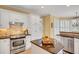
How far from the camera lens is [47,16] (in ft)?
6.01

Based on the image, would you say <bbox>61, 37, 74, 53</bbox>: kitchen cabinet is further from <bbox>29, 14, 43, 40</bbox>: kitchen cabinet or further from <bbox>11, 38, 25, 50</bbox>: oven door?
<bbox>11, 38, 25, 50</bbox>: oven door

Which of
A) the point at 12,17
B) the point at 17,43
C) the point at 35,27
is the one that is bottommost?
the point at 17,43

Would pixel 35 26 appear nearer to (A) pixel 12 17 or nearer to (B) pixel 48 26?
(B) pixel 48 26

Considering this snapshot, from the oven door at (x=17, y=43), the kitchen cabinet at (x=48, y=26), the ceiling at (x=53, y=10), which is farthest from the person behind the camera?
the oven door at (x=17, y=43)

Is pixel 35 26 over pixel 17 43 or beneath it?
over

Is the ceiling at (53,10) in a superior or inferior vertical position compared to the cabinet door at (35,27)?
superior

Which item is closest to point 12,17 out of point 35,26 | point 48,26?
point 35,26

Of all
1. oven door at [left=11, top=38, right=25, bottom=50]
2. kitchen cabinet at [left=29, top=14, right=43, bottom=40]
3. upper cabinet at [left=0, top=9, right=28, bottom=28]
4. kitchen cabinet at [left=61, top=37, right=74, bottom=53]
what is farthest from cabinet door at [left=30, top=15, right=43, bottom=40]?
kitchen cabinet at [left=61, top=37, right=74, bottom=53]

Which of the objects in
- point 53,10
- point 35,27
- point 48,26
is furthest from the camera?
point 35,27

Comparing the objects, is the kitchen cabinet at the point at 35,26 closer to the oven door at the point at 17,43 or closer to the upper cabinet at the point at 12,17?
the upper cabinet at the point at 12,17

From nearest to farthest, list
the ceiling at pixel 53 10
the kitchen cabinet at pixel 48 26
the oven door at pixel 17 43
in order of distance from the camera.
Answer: the ceiling at pixel 53 10, the kitchen cabinet at pixel 48 26, the oven door at pixel 17 43

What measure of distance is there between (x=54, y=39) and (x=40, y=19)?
41cm

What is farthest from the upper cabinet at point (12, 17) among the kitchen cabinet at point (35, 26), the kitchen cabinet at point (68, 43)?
the kitchen cabinet at point (68, 43)

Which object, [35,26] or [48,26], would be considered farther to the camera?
[35,26]
